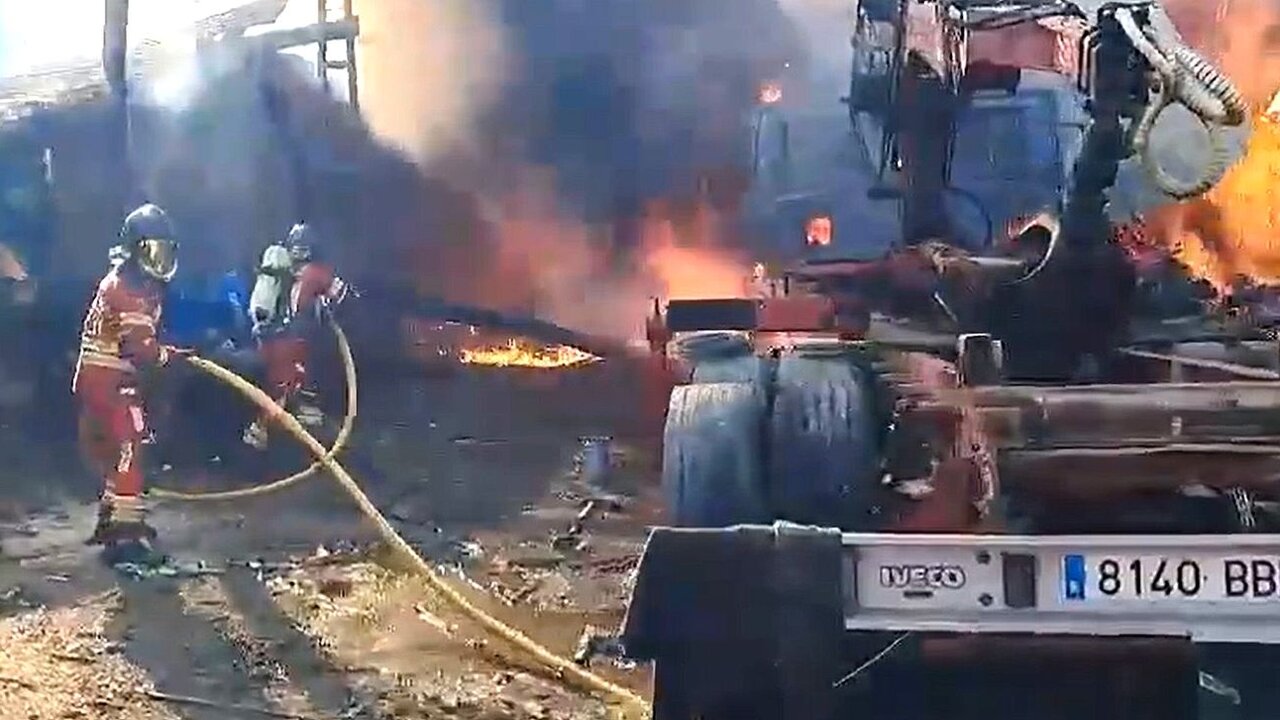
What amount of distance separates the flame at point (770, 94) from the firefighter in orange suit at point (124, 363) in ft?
3.53

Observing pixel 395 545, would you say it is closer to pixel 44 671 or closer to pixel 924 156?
pixel 44 671

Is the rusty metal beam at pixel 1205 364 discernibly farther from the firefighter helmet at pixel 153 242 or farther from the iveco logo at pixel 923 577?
the firefighter helmet at pixel 153 242

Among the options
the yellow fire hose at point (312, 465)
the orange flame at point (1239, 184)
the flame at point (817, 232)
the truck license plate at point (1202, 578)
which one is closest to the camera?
the truck license plate at point (1202, 578)

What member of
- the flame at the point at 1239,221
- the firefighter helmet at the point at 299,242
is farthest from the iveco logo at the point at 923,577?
the firefighter helmet at the point at 299,242

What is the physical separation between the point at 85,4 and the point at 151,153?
31 cm

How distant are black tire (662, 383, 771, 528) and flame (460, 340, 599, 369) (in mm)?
200

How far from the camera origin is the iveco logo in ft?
7.55

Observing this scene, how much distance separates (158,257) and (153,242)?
3cm

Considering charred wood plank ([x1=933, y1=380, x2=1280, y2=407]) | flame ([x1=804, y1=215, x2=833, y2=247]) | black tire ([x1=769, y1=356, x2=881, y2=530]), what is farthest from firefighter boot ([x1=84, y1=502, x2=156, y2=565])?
charred wood plank ([x1=933, y1=380, x2=1280, y2=407])

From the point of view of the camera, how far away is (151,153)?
8.77ft

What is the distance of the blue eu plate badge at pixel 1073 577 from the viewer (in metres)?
2.27

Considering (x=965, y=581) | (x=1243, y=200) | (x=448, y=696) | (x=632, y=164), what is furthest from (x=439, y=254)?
(x=1243, y=200)

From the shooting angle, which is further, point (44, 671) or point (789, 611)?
point (44, 671)

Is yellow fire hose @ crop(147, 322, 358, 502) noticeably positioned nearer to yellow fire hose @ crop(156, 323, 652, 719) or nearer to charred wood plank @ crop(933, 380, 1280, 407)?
yellow fire hose @ crop(156, 323, 652, 719)
